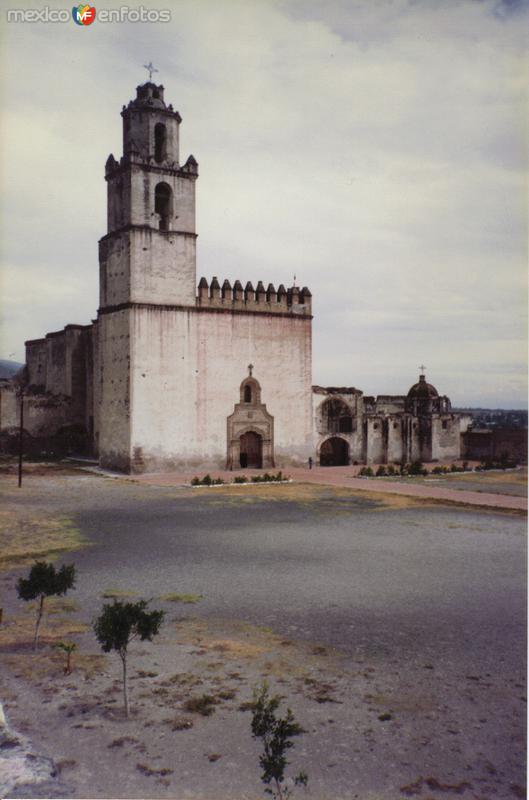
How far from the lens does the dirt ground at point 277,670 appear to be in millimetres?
5578

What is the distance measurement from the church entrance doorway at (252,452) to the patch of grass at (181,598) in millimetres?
19628

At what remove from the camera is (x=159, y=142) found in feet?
93.5

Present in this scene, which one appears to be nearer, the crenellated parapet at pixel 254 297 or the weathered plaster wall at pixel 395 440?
the crenellated parapet at pixel 254 297

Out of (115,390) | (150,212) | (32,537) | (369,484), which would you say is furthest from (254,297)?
(32,537)

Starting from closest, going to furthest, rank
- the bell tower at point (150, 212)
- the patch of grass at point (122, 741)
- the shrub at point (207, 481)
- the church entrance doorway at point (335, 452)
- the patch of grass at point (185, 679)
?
the patch of grass at point (122, 741) < the patch of grass at point (185, 679) < the shrub at point (207, 481) < the bell tower at point (150, 212) < the church entrance doorway at point (335, 452)

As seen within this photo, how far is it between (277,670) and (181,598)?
293cm

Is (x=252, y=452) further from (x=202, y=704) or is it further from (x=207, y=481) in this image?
(x=202, y=704)

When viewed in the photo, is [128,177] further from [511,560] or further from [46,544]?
[511,560]

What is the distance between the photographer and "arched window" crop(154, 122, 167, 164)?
1109 inches

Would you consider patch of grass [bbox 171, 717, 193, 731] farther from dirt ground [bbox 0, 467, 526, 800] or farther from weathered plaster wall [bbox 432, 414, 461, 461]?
weathered plaster wall [bbox 432, 414, 461, 461]

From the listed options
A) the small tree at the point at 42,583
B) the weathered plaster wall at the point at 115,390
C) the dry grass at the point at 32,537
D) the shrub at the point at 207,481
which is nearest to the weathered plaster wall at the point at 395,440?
the shrub at the point at 207,481

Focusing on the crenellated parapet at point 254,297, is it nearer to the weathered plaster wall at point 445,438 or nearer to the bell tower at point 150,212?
the bell tower at point 150,212

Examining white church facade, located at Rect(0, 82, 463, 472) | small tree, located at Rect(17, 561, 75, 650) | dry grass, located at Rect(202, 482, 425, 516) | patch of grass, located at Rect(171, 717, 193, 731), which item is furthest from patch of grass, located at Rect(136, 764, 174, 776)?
white church facade, located at Rect(0, 82, 463, 472)

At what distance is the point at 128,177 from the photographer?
27375 millimetres
